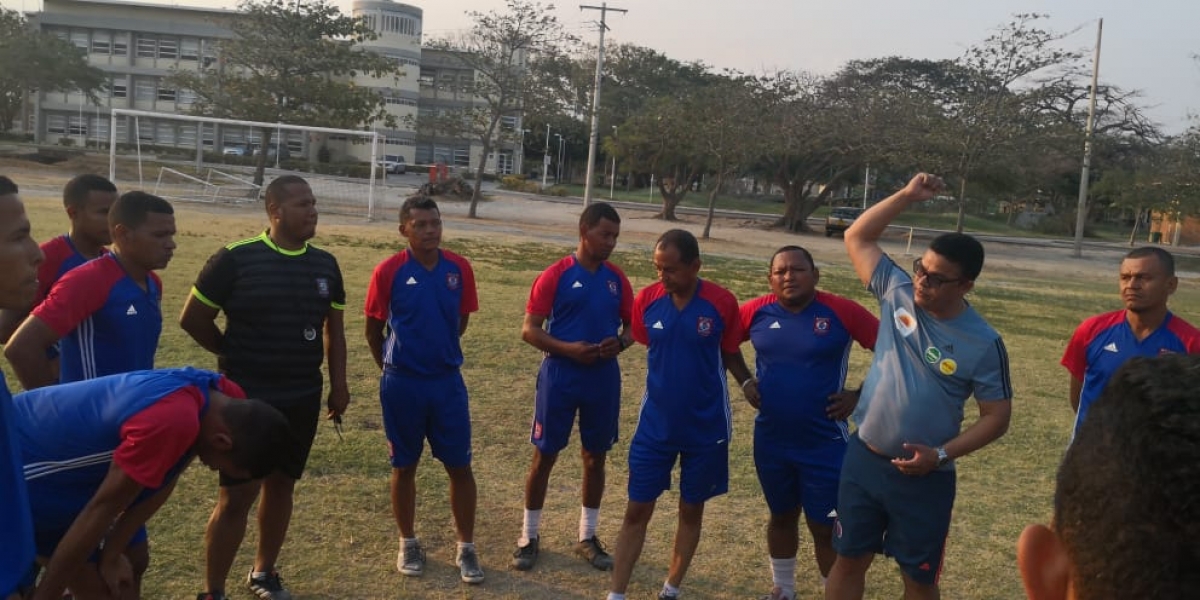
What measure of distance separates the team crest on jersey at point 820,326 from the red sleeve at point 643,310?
83cm

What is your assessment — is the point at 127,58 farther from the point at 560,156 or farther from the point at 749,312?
the point at 749,312

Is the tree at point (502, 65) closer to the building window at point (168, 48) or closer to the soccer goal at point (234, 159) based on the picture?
the soccer goal at point (234, 159)

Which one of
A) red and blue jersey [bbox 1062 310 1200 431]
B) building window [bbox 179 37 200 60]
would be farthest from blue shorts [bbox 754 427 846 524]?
building window [bbox 179 37 200 60]

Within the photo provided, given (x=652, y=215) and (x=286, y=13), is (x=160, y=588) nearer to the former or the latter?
(x=286, y=13)

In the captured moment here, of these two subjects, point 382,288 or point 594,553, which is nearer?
point 382,288

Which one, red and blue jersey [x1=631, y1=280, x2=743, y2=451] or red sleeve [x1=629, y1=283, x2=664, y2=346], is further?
red sleeve [x1=629, y1=283, x2=664, y2=346]

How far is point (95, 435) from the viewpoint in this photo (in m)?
2.90

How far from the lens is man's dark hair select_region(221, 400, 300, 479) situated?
3064 mm

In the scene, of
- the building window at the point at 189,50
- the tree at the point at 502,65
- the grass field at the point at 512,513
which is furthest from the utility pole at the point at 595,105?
the building window at the point at 189,50

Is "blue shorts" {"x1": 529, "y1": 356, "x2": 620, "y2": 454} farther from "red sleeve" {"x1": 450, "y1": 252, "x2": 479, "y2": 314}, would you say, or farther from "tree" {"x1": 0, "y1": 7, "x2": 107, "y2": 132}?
"tree" {"x1": 0, "y1": 7, "x2": 107, "y2": 132}

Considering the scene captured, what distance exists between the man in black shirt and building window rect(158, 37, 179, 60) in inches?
2796

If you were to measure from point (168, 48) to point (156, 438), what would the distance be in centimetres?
7340

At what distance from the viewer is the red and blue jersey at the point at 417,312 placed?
16.8ft

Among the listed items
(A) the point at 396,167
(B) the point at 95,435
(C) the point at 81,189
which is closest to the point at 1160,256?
(B) the point at 95,435
